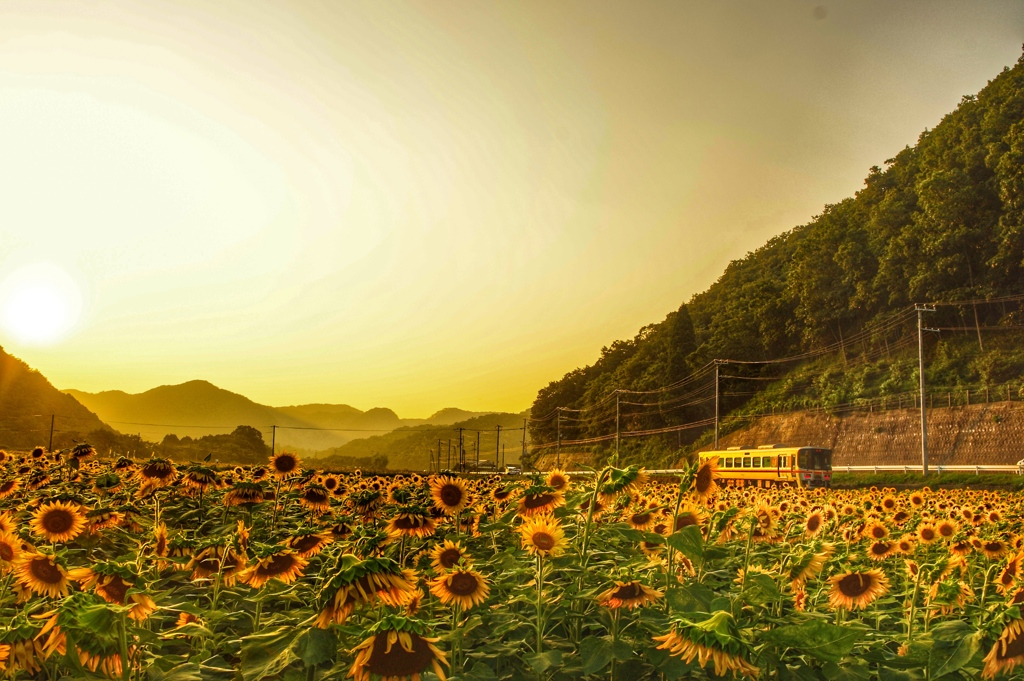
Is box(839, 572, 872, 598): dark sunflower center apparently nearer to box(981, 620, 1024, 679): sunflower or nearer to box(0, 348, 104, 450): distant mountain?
box(981, 620, 1024, 679): sunflower

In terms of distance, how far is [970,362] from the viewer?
50.7 metres

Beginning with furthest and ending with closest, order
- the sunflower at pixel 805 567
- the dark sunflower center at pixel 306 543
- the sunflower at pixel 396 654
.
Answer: the sunflower at pixel 805 567, the dark sunflower center at pixel 306 543, the sunflower at pixel 396 654

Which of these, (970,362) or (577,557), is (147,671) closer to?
(577,557)

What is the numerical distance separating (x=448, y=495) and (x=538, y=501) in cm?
197

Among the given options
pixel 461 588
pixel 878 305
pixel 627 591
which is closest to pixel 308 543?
pixel 461 588

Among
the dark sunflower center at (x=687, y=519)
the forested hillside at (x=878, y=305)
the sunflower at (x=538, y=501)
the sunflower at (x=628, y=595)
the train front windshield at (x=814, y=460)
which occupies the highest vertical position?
the forested hillside at (x=878, y=305)

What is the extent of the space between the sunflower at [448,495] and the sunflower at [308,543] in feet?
7.29

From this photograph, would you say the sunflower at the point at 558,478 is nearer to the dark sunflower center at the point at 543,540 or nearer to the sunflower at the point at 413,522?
the sunflower at the point at 413,522

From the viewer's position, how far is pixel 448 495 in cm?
587

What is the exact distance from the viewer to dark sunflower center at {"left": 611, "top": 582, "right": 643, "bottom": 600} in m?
3.26

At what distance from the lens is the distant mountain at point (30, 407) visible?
51594 millimetres

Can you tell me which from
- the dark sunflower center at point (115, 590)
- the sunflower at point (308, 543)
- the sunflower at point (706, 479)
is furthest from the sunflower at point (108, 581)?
the sunflower at point (706, 479)

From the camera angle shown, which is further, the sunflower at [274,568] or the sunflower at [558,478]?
the sunflower at [558,478]

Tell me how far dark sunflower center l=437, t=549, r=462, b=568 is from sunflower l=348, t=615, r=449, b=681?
5.51 ft
